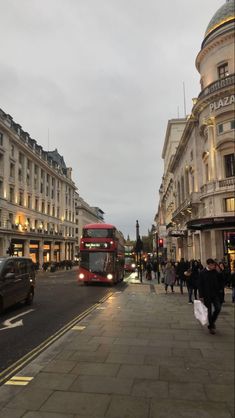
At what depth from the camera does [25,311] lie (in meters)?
13.6

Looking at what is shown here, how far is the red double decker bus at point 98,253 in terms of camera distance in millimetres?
25406

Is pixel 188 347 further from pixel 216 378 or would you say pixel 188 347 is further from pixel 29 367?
pixel 29 367

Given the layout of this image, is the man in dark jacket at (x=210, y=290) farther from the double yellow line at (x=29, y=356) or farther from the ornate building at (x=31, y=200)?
the ornate building at (x=31, y=200)

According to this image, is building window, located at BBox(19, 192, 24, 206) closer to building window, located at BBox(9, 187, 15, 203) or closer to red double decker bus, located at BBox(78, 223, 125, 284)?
building window, located at BBox(9, 187, 15, 203)

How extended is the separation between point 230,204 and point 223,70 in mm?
11572

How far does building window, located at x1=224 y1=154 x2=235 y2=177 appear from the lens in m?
29.2

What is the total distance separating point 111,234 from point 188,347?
60.6ft

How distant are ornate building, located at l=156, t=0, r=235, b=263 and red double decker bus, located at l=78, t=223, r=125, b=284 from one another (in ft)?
20.5

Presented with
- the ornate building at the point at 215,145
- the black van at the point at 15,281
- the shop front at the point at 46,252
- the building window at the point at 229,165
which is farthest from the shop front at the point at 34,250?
the black van at the point at 15,281

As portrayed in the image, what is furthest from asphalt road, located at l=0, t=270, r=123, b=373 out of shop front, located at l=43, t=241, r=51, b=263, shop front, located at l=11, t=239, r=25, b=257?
shop front, located at l=43, t=241, r=51, b=263

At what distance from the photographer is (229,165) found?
2961 centimetres

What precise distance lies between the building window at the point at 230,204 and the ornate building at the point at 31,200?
28903 mm

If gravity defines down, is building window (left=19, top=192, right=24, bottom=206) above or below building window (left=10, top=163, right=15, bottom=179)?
below

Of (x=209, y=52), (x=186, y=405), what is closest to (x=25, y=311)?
(x=186, y=405)
